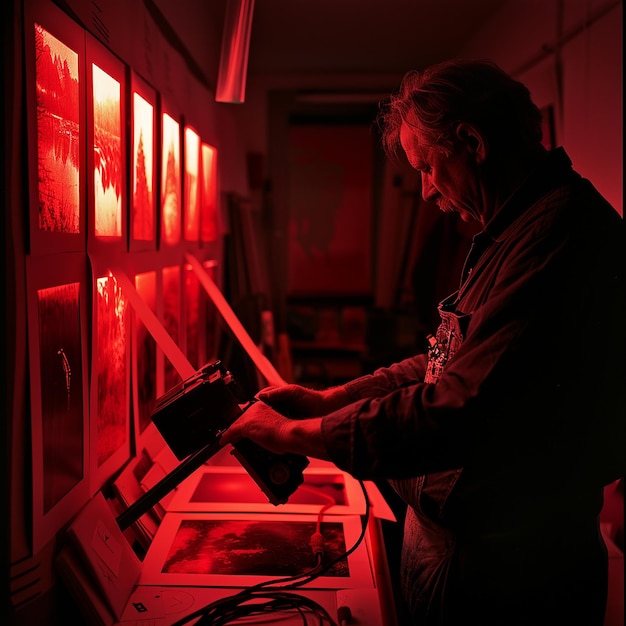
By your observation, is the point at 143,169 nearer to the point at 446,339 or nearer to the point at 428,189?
the point at 428,189

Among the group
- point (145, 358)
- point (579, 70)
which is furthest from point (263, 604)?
point (579, 70)

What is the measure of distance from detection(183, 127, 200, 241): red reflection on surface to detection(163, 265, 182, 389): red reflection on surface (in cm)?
24

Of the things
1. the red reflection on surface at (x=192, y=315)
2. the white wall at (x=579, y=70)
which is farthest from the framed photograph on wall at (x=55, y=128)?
the white wall at (x=579, y=70)

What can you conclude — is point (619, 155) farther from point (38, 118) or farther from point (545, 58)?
point (38, 118)

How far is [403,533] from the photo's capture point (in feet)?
4.17

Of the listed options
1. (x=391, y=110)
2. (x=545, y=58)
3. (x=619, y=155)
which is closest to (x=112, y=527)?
(x=391, y=110)

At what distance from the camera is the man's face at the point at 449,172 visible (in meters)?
1.04

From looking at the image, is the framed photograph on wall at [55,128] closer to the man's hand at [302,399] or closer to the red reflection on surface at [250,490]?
the man's hand at [302,399]

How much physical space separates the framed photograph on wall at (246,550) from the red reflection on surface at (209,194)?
4.15 feet

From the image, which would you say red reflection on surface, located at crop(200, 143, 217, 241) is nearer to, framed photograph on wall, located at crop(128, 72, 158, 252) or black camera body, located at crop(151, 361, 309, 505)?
framed photograph on wall, located at crop(128, 72, 158, 252)

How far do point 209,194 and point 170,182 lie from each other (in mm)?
664

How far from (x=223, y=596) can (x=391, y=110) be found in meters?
→ 0.93

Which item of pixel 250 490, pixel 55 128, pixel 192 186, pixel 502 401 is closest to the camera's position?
pixel 502 401

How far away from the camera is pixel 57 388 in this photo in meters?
→ 1.00
